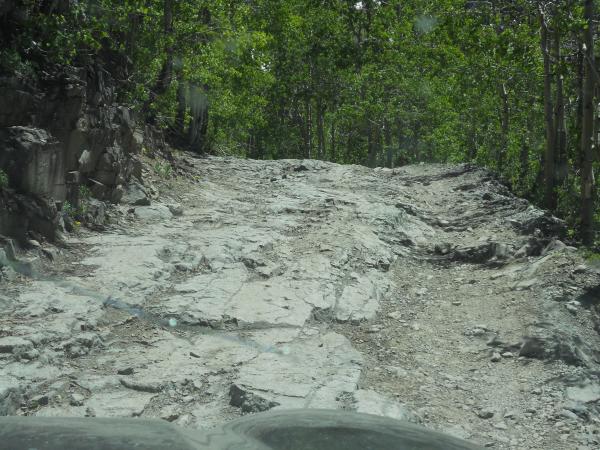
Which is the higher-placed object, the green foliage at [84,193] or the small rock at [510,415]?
the green foliage at [84,193]

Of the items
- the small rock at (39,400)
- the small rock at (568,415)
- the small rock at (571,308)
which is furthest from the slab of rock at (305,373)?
the small rock at (571,308)

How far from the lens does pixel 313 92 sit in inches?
1192

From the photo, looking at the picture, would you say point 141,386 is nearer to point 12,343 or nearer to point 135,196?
point 12,343

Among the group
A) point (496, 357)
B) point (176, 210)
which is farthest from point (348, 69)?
point (496, 357)

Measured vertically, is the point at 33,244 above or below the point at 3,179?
below

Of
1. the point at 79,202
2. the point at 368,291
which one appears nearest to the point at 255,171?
the point at 79,202

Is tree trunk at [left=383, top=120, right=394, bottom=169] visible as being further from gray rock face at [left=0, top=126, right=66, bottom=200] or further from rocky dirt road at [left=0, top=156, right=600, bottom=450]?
gray rock face at [left=0, top=126, right=66, bottom=200]

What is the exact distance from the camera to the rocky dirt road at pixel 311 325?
16.6ft

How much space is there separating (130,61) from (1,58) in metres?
5.28

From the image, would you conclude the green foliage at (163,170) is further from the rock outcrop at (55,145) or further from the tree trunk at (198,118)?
the tree trunk at (198,118)

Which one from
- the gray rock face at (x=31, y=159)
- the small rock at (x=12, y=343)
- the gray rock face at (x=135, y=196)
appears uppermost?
the gray rock face at (x=31, y=159)

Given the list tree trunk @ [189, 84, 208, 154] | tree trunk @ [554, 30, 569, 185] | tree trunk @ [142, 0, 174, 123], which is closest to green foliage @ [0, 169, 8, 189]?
tree trunk @ [142, 0, 174, 123]

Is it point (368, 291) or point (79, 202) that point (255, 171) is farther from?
point (368, 291)

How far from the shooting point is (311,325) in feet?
22.3
